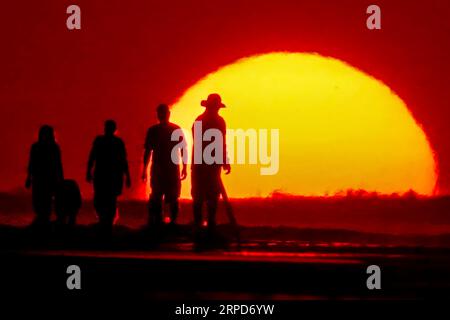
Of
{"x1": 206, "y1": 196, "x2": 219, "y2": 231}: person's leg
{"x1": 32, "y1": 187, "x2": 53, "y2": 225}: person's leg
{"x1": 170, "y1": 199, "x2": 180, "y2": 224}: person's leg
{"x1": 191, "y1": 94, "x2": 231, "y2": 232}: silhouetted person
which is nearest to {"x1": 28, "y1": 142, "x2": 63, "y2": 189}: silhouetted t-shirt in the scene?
{"x1": 32, "y1": 187, "x2": 53, "y2": 225}: person's leg

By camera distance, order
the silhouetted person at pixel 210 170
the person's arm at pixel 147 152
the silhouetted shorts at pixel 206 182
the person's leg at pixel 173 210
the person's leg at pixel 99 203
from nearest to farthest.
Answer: the silhouetted person at pixel 210 170, the person's leg at pixel 99 203, the silhouetted shorts at pixel 206 182, the person's arm at pixel 147 152, the person's leg at pixel 173 210

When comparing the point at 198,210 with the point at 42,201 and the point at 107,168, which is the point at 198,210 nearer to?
the point at 107,168

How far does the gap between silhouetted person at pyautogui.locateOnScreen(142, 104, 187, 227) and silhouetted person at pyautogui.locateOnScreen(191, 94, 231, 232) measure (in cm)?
38

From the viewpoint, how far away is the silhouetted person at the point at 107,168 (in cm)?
2264

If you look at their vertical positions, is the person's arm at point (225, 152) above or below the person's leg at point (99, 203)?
above

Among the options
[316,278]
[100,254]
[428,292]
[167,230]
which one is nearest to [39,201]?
[167,230]

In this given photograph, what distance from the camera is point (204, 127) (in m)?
22.3

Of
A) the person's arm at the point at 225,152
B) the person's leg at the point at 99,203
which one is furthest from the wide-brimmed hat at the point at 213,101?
the person's leg at the point at 99,203

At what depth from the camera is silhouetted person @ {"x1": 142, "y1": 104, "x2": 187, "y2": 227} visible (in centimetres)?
2341

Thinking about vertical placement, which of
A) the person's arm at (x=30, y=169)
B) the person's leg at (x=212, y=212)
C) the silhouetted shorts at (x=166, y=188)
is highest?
the person's arm at (x=30, y=169)

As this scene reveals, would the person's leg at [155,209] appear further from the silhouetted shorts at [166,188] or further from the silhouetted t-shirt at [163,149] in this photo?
Answer: the silhouetted t-shirt at [163,149]

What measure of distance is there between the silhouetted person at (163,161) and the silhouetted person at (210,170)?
0.38m
